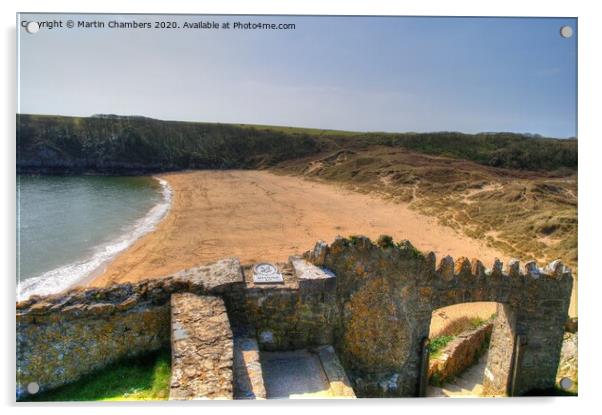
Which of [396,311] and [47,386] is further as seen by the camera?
[396,311]

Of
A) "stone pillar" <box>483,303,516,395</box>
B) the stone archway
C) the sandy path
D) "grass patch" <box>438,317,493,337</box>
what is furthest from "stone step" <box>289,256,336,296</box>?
the sandy path

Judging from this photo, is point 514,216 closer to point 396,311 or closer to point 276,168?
point 396,311

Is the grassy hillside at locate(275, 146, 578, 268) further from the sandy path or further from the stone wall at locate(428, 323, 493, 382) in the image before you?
→ the stone wall at locate(428, 323, 493, 382)

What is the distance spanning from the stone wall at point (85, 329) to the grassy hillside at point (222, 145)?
5.73 metres

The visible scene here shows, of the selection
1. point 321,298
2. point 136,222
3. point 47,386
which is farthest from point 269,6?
point 136,222

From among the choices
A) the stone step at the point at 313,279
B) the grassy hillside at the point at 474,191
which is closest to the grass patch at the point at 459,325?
the grassy hillside at the point at 474,191

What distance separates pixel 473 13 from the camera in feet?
18.5

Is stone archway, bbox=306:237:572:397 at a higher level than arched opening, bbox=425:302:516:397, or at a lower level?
higher

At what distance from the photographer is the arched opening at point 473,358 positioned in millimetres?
7207

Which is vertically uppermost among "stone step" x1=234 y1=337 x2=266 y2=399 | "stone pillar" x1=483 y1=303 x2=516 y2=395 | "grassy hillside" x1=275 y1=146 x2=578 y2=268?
"grassy hillside" x1=275 y1=146 x2=578 y2=268

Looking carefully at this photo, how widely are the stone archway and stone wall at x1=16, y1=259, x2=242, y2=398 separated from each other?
232cm

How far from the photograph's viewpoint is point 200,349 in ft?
15.5

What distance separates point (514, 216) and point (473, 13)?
67.8ft

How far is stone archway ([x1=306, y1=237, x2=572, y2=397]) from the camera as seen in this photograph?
20.9 ft
